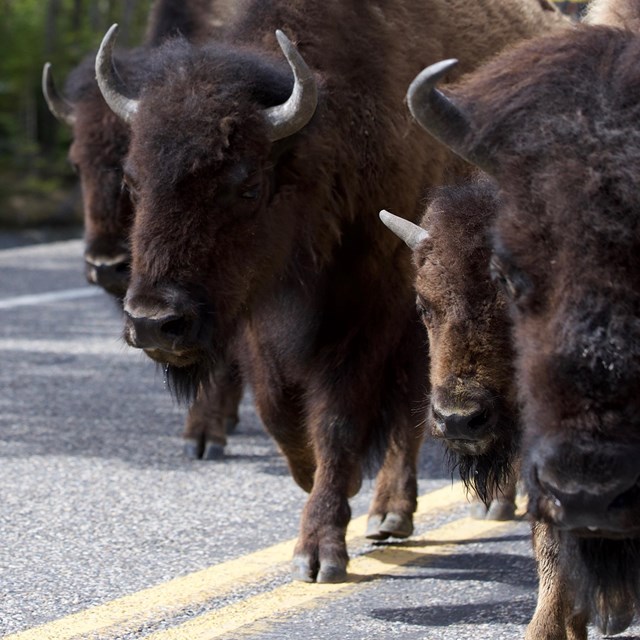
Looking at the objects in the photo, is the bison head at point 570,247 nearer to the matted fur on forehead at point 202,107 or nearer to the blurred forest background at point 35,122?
the matted fur on forehead at point 202,107

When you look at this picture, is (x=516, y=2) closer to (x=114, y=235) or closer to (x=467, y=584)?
(x=114, y=235)

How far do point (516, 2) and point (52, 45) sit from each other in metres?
15.8

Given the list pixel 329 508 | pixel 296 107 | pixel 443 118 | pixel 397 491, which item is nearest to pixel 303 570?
pixel 329 508

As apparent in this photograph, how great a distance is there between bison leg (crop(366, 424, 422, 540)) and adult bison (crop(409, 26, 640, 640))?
196 cm

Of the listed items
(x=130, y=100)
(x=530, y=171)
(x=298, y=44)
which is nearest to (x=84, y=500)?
(x=130, y=100)

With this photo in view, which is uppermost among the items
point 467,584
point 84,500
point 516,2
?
point 516,2

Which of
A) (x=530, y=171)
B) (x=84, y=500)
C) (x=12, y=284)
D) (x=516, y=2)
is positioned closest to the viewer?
(x=530, y=171)

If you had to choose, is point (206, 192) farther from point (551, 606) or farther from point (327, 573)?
point (551, 606)

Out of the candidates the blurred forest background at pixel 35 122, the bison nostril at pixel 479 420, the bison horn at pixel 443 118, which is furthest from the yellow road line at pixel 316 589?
the blurred forest background at pixel 35 122

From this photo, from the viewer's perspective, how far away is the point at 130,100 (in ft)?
19.1

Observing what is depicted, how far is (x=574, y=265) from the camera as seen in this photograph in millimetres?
3434

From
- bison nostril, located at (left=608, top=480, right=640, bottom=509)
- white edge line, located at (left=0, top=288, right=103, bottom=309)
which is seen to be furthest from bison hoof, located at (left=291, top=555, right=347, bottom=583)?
white edge line, located at (left=0, top=288, right=103, bottom=309)

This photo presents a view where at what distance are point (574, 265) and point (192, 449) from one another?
13.4 feet

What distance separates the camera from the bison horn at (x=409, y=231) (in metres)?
4.80
